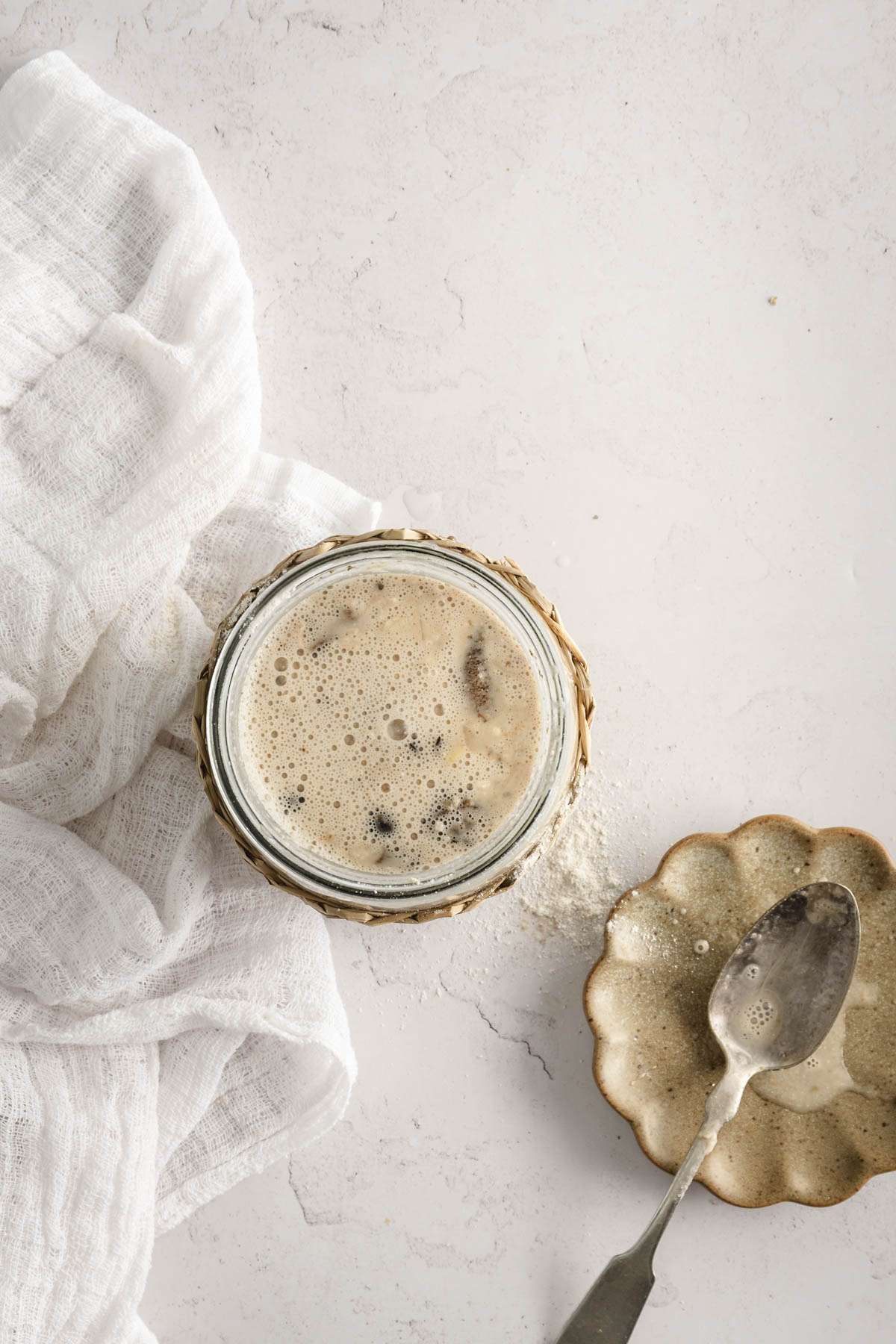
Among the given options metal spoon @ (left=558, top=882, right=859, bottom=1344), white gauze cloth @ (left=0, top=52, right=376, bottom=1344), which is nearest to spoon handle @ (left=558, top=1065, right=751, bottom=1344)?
metal spoon @ (left=558, top=882, right=859, bottom=1344)

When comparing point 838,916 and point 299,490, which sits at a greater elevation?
point 299,490

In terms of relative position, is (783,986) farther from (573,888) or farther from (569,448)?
(569,448)

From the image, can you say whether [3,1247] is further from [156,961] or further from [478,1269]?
[478,1269]

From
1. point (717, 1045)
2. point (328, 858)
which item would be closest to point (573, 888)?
point (717, 1045)

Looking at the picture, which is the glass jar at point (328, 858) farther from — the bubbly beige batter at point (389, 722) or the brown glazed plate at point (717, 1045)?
the brown glazed plate at point (717, 1045)

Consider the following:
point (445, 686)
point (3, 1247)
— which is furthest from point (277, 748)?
point (3, 1247)

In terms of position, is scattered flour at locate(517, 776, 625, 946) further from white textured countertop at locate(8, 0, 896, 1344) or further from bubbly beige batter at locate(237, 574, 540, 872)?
bubbly beige batter at locate(237, 574, 540, 872)
